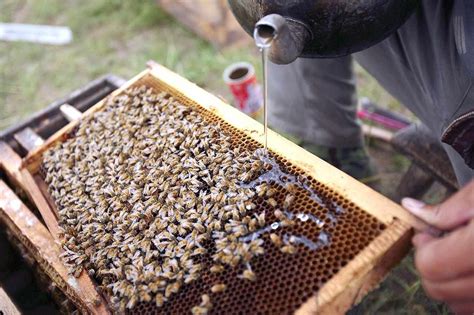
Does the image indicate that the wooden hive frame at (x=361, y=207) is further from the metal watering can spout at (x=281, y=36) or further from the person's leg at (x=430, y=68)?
the person's leg at (x=430, y=68)

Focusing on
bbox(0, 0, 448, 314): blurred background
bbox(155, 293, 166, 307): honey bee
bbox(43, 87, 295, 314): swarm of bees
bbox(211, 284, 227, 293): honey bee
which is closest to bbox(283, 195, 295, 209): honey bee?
bbox(43, 87, 295, 314): swarm of bees

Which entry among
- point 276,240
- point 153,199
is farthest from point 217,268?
point 153,199

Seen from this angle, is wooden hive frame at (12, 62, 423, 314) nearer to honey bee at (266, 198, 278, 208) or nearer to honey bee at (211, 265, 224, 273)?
honey bee at (266, 198, 278, 208)

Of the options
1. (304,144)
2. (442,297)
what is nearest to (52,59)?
(304,144)

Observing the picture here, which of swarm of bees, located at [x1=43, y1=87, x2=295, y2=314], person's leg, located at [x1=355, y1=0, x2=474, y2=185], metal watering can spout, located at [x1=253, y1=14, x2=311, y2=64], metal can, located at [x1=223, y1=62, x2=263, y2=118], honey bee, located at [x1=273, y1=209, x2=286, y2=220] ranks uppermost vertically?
metal watering can spout, located at [x1=253, y1=14, x2=311, y2=64]

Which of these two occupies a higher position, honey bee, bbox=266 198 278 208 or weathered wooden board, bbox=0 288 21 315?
weathered wooden board, bbox=0 288 21 315

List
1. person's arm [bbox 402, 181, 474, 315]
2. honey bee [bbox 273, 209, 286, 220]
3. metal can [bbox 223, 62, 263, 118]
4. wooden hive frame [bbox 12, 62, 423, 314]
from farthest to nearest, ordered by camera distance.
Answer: metal can [bbox 223, 62, 263, 118] → honey bee [bbox 273, 209, 286, 220] → wooden hive frame [bbox 12, 62, 423, 314] → person's arm [bbox 402, 181, 474, 315]

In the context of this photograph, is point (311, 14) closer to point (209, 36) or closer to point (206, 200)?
point (206, 200)
